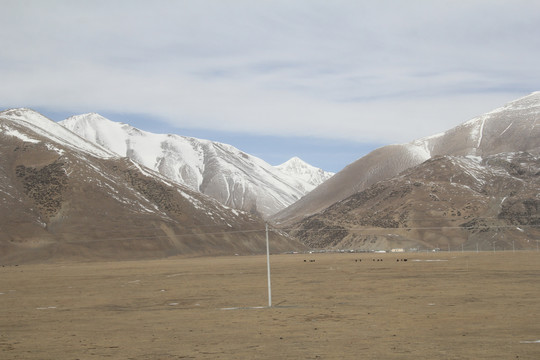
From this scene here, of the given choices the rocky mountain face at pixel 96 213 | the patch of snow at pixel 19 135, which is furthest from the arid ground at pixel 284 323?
the patch of snow at pixel 19 135

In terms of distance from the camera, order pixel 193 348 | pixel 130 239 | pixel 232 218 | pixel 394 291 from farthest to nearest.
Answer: pixel 232 218 < pixel 130 239 < pixel 394 291 < pixel 193 348

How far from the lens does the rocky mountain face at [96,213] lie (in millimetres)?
138125

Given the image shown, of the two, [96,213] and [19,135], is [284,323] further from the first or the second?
[19,135]

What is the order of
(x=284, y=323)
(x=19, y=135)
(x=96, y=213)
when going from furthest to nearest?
1. (x=19, y=135)
2. (x=96, y=213)
3. (x=284, y=323)

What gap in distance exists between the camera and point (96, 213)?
154 metres

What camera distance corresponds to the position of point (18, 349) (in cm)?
2389

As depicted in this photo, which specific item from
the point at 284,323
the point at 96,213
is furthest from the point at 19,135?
the point at 284,323

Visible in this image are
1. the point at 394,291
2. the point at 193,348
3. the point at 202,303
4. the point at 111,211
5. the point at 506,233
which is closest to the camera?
the point at 193,348

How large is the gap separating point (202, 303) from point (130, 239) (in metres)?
111

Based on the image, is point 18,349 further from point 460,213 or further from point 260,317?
point 460,213

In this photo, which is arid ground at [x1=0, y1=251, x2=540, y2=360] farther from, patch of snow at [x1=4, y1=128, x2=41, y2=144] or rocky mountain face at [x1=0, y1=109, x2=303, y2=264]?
patch of snow at [x1=4, y1=128, x2=41, y2=144]

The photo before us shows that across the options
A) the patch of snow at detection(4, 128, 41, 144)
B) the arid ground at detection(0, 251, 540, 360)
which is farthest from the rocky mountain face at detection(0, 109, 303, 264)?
the arid ground at detection(0, 251, 540, 360)

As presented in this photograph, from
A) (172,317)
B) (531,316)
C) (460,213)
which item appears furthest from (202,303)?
(460,213)

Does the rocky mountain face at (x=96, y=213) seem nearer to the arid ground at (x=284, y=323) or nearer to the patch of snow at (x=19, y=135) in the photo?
the patch of snow at (x=19, y=135)
